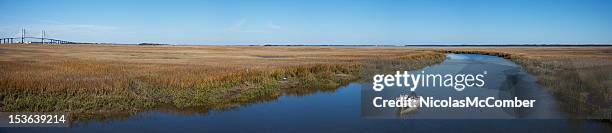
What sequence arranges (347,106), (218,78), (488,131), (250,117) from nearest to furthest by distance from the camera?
(488,131)
(250,117)
(347,106)
(218,78)

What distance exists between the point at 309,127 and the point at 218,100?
521 centimetres

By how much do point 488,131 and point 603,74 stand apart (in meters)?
11.6

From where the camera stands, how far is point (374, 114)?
13516mm

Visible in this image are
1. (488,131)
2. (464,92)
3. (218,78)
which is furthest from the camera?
(218,78)

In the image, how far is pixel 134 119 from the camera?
41.5ft

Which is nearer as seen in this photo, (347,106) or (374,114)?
(374,114)

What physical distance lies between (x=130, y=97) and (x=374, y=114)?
7.16m

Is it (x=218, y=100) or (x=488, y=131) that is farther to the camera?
(x=218, y=100)

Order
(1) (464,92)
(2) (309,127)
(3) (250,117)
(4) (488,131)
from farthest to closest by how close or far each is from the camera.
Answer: (1) (464,92) < (3) (250,117) < (2) (309,127) < (4) (488,131)

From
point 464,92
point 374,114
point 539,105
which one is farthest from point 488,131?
point 464,92

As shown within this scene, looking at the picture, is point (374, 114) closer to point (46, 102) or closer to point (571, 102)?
point (571, 102)

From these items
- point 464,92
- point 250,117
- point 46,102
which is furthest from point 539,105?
point 46,102

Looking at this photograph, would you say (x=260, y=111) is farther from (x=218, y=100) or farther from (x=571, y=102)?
(x=571, y=102)

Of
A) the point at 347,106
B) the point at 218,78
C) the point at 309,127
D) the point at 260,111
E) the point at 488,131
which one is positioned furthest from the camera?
the point at 218,78
